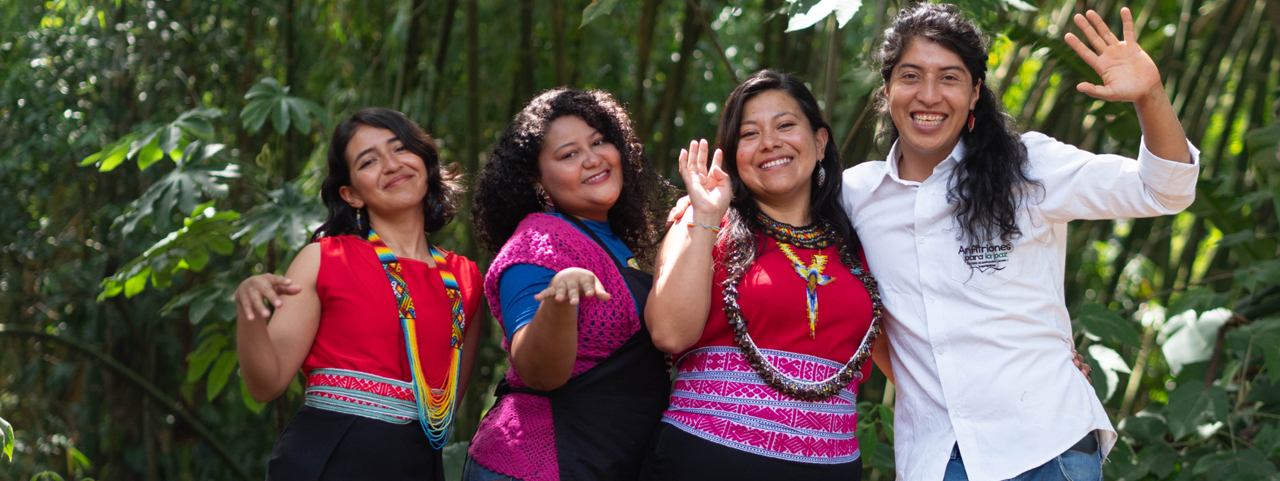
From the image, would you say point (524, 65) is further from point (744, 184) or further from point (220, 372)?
point (744, 184)

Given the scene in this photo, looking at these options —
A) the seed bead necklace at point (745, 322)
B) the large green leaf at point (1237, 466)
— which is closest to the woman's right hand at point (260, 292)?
the seed bead necklace at point (745, 322)

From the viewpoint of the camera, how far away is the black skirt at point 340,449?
5.62 ft

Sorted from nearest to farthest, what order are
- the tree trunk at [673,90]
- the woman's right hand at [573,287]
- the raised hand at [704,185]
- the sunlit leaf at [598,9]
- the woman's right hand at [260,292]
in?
1. the woman's right hand at [573,287]
2. the woman's right hand at [260,292]
3. the raised hand at [704,185]
4. the sunlit leaf at [598,9]
5. the tree trunk at [673,90]

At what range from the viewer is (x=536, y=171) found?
6.01ft

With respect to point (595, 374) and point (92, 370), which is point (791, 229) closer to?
point (595, 374)

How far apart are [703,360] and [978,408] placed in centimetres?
47

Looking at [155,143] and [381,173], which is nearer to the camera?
[381,173]

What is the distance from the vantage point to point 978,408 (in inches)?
61.9

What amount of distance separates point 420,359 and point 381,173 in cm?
39

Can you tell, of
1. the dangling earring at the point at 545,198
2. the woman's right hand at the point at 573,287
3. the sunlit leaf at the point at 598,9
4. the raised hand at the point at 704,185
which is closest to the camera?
the woman's right hand at the point at 573,287

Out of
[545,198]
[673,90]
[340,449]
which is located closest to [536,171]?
[545,198]

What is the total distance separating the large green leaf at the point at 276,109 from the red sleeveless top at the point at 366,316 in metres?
0.65

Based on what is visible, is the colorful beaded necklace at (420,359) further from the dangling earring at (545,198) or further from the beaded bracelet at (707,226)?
the beaded bracelet at (707,226)

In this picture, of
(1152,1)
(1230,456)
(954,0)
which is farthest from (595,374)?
(1152,1)
